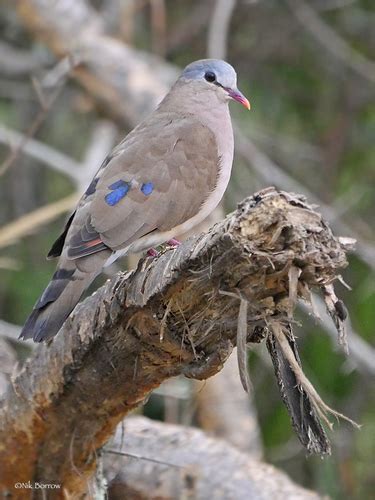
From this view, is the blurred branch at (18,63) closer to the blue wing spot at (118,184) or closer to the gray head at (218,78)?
the gray head at (218,78)

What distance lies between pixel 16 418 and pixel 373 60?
4.19 metres

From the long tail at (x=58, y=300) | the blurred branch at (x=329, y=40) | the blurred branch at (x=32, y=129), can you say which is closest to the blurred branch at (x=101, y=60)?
the blurred branch at (x=329, y=40)

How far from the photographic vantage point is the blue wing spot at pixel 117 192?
332cm

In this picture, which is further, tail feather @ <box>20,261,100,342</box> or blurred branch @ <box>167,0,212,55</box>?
blurred branch @ <box>167,0,212,55</box>

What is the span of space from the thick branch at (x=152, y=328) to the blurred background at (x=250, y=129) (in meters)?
1.50

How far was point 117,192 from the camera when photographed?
3354mm

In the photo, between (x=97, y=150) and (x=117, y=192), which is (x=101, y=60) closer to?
(x=97, y=150)

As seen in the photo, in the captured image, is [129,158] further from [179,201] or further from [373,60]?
[373,60]

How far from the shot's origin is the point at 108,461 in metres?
3.56

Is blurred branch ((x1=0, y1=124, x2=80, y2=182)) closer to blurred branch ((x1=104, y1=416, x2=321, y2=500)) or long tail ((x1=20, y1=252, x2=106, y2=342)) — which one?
blurred branch ((x1=104, y1=416, x2=321, y2=500))

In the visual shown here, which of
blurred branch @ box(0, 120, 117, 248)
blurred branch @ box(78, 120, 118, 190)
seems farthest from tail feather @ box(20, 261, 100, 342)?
blurred branch @ box(78, 120, 118, 190)

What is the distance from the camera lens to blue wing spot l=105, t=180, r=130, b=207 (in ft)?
10.9

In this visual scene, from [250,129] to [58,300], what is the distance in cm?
338

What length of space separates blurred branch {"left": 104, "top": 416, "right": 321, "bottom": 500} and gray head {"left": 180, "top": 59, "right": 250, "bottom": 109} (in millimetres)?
1316
